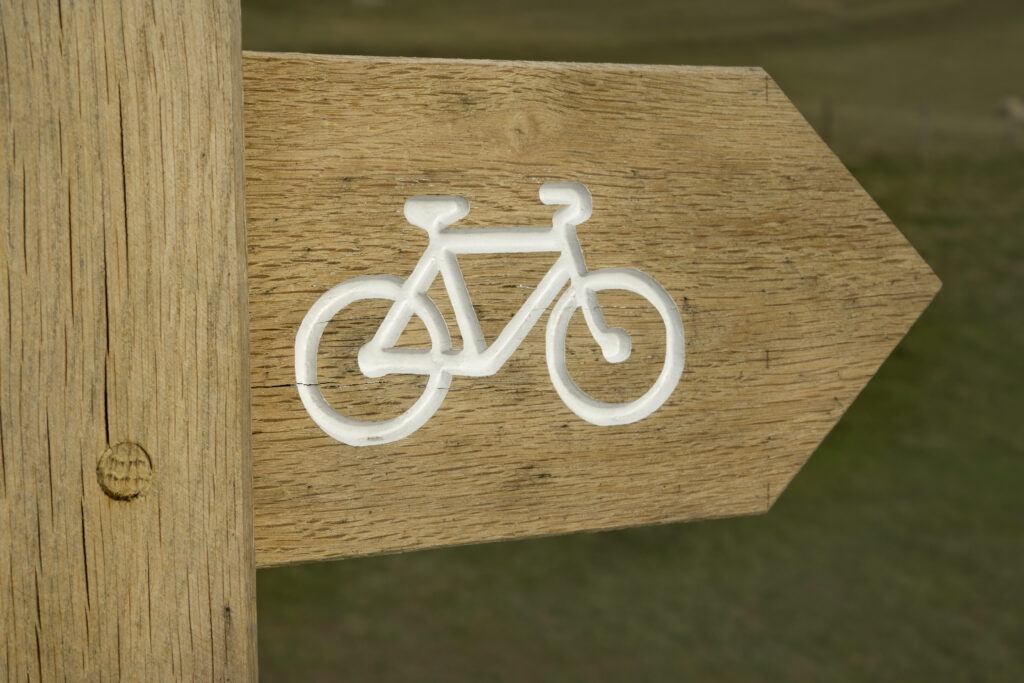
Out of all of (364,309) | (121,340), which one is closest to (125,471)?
(121,340)

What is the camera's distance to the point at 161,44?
793 mm

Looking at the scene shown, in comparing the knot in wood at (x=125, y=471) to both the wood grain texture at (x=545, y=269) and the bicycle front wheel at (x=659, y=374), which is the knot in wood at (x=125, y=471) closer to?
the wood grain texture at (x=545, y=269)

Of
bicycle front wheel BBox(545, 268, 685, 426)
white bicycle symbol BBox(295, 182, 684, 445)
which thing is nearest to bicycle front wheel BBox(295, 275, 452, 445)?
white bicycle symbol BBox(295, 182, 684, 445)

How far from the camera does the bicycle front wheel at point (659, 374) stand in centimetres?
99

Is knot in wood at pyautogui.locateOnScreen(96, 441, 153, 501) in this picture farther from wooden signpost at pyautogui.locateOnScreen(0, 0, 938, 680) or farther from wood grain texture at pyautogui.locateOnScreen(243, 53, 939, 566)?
wood grain texture at pyautogui.locateOnScreen(243, 53, 939, 566)

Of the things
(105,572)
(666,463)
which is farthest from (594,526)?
(105,572)

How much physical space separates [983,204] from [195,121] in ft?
25.2

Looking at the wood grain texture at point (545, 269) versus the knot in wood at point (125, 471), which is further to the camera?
the wood grain texture at point (545, 269)

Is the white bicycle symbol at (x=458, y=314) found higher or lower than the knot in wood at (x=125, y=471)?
higher

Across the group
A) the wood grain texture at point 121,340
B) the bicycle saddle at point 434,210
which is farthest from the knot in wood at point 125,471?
the bicycle saddle at point 434,210

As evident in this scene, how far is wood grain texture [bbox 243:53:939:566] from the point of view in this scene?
906mm

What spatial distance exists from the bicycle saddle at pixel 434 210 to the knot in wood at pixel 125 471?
32 centimetres

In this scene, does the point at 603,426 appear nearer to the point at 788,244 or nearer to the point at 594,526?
the point at 594,526

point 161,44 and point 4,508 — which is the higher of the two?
point 161,44
